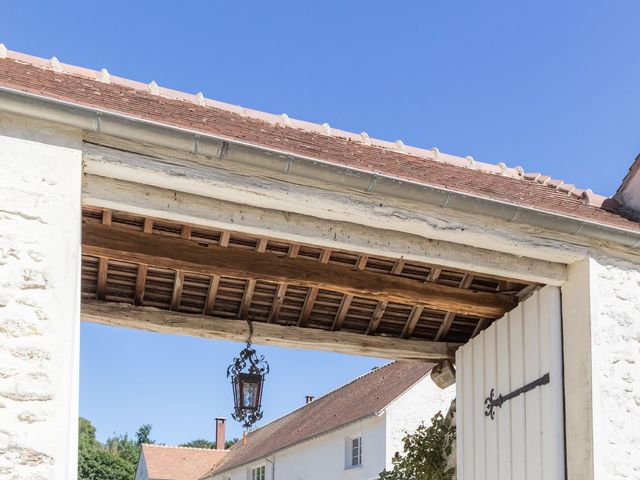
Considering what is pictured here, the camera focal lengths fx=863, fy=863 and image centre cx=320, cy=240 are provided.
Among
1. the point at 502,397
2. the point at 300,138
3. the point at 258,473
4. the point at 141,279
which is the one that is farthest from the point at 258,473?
the point at 300,138

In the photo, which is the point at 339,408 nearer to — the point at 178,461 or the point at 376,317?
the point at 376,317

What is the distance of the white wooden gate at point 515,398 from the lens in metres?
6.11

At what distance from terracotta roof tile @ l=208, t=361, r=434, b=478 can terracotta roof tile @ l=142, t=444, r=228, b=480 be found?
4377 mm

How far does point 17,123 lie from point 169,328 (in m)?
2.61

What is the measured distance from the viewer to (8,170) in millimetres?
4500

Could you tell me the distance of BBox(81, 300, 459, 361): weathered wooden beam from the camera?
6.63 meters

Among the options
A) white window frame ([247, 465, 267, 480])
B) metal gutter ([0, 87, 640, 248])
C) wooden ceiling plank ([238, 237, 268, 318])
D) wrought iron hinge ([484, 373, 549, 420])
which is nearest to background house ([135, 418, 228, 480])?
white window frame ([247, 465, 267, 480])

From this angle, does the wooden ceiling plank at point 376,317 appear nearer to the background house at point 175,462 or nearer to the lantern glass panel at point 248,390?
the lantern glass panel at point 248,390

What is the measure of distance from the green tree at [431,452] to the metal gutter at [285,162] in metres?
2.97

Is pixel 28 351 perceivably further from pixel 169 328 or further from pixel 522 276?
pixel 522 276

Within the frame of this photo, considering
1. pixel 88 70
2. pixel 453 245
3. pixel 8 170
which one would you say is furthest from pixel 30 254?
pixel 453 245

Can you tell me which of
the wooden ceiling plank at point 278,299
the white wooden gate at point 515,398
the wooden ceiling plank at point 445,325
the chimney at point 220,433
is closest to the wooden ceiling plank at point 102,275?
the wooden ceiling plank at point 278,299

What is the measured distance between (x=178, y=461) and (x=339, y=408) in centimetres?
1385

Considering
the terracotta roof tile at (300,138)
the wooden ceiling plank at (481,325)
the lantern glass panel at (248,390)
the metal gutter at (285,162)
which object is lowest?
the lantern glass panel at (248,390)
